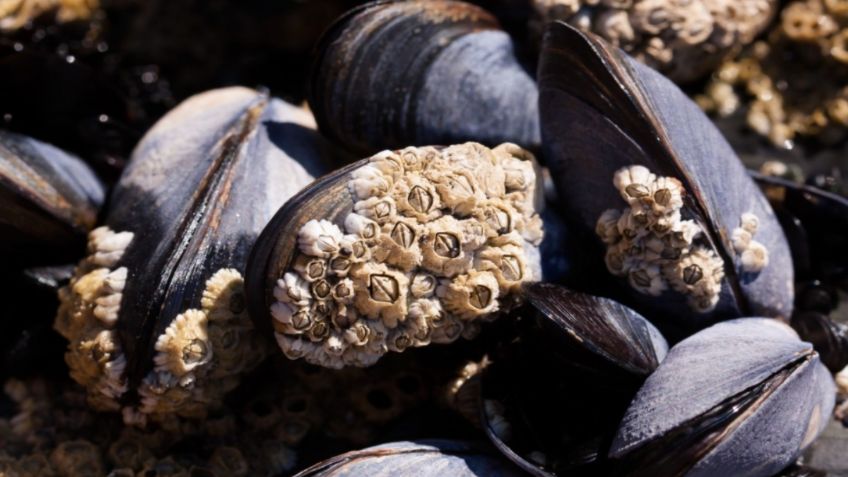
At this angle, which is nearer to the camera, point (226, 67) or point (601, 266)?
point (601, 266)

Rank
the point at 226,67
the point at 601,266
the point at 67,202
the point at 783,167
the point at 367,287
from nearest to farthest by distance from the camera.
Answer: the point at 367,287 < the point at 601,266 < the point at 67,202 < the point at 783,167 < the point at 226,67

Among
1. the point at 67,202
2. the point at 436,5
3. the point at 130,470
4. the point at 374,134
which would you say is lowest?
the point at 130,470

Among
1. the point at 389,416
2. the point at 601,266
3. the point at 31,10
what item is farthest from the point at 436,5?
the point at 31,10

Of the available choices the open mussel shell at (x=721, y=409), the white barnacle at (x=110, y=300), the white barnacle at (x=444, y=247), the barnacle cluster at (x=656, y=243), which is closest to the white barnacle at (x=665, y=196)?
the barnacle cluster at (x=656, y=243)

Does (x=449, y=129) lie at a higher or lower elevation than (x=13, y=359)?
higher

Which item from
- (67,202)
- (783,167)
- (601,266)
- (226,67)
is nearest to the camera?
(601,266)

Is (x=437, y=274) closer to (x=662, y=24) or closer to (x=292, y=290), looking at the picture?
(x=292, y=290)

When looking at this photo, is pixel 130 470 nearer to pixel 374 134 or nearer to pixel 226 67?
pixel 374 134
